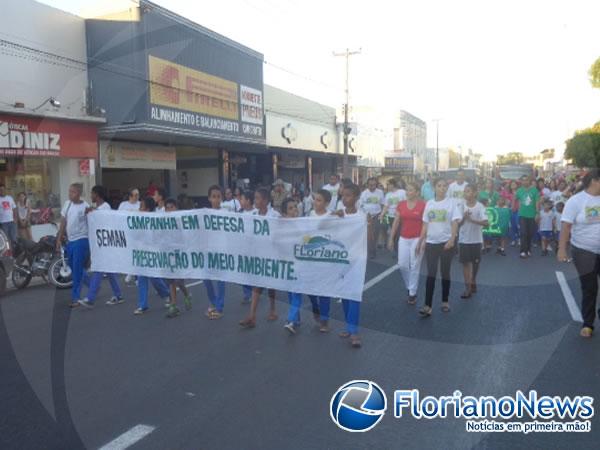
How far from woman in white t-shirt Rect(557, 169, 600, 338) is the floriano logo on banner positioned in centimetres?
245

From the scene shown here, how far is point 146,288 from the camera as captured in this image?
765 cm

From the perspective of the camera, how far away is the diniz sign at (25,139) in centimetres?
1442

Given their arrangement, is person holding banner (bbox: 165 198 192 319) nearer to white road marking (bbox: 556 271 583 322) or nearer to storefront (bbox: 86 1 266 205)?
white road marking (bbox: 556 271 583 322)

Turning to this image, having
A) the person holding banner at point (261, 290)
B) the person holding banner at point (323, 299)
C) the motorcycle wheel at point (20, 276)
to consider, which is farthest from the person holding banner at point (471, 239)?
the motorcycle wheel at point (20, 276)

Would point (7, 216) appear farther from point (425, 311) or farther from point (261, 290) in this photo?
point (425, 311)

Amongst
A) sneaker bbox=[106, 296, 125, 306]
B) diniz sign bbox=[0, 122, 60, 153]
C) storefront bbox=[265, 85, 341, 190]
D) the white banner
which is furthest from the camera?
storefront bbox=[265, 85, 341, 190]

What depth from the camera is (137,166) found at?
19953mm

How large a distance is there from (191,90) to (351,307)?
15495mm

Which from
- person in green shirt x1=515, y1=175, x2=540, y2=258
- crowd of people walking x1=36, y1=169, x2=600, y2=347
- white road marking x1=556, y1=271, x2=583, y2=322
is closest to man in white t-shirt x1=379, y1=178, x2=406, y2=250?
person in green shirt x1=515, y1=175, x2=540, y2=258

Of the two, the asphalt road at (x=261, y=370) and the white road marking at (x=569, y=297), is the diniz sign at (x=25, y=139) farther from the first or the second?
the white road marking at (x=569, y=297)

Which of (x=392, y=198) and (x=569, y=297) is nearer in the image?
(x=569, y=297)

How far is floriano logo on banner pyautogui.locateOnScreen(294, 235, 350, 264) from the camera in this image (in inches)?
247

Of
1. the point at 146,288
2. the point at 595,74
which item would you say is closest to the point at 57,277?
the point at 146,288

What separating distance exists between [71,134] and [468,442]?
51.6 ft
